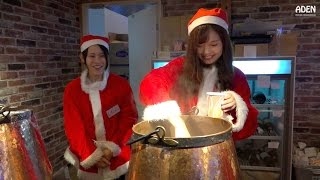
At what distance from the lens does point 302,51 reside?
2.90 m

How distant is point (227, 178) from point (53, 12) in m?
2.80

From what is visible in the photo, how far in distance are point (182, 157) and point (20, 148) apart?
42 centimetres

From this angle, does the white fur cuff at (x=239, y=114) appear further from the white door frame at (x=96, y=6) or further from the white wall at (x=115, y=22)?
the white wall at (x=115, y=22)

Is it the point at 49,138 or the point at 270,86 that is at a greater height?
the point at 270,86

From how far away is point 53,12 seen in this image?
295cm

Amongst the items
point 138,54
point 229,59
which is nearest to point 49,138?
point 138,54

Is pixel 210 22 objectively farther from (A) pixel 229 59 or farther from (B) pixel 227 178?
(B) pixel 227 178

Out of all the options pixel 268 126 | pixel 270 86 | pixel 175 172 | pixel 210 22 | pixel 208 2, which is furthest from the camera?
pixel 208 2

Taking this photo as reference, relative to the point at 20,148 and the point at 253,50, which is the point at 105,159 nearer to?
the point at 20,148

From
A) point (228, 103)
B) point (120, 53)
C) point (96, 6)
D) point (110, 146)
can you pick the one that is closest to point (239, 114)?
point (228, 103)

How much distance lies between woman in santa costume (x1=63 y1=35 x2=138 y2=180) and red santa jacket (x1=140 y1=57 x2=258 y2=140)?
2.01ft

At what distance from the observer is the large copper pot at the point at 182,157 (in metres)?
0.57

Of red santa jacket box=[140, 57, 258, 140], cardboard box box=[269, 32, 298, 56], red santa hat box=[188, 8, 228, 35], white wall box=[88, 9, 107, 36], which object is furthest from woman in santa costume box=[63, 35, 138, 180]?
white wall box=[88, 9, 107, 36]

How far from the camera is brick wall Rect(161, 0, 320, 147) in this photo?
2871mm
